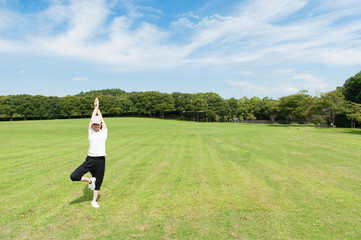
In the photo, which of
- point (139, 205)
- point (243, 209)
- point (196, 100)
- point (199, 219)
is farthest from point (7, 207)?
point (196, 100)

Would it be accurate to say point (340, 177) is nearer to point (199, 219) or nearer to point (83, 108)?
point (199, 219)

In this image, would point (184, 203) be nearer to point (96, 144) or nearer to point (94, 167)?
point (94, 167)

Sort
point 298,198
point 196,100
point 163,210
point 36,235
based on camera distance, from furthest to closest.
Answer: point 196,100 → point 298,198 → point 163,210 → point 36,235

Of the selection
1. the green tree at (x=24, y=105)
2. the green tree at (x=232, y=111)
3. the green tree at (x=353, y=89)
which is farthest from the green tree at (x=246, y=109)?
the green tree at (x=24, y=105)

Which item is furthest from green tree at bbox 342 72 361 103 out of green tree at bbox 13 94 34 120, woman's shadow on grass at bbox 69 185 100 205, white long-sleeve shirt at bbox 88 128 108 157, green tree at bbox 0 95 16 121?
green tree at bbox 0 95 16 121

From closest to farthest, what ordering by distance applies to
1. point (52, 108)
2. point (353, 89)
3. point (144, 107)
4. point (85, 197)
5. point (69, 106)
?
point (85, 197), point (353, 89), point (69, 106), point (52, 108), point (144, 107)

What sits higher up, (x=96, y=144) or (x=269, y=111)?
(x=269, y=111)

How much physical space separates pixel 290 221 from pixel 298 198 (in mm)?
1728

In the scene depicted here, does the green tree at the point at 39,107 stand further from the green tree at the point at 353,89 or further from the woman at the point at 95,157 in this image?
the green tree at the point at 353,89

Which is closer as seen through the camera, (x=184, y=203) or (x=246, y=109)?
(x=184, y=203)

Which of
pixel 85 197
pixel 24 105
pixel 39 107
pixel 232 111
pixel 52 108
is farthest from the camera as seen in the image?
pixel 232 111

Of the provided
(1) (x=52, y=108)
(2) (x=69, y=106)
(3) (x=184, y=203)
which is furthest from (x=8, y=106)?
(3) (x=184, y=203)

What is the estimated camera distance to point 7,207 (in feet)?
18.1

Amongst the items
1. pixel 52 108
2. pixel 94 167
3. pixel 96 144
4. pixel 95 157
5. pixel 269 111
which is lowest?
pixel 94 167
